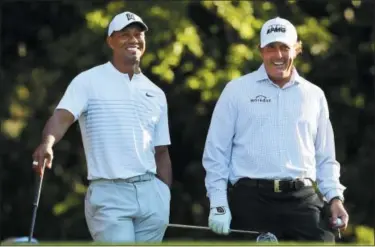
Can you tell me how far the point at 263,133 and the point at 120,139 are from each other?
0.74 m

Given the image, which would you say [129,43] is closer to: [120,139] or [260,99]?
[120,139]

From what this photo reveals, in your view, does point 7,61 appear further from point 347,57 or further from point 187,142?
point 347,57

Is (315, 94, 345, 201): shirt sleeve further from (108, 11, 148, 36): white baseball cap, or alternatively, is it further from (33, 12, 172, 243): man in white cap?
(108, 11, 148, 36): white baseball cap

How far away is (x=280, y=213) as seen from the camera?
6.84 metres

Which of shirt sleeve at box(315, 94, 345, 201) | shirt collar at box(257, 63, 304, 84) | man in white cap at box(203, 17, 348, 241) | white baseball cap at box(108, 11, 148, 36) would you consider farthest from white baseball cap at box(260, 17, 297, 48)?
white baseball cap at box(108, 11, 148, 36)

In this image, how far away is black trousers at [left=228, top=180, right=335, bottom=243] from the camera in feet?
22.4

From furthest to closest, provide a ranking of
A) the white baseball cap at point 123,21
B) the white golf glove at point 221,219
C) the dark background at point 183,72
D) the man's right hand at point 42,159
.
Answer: the dark background at point 183,72
the white baseball cap at point 123,21
the white golf glove at point 221,219
the man's right hand at point 42,159

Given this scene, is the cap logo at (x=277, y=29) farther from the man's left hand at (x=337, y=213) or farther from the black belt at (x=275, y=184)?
the man's left hand at (x=337, y=213)

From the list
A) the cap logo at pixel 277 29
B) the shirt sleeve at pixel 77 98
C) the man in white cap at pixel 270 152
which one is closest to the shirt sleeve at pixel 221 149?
the man in white cap at pixel 270 152

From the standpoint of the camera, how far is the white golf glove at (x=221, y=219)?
6.81 m

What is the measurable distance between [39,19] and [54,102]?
108 centimetres

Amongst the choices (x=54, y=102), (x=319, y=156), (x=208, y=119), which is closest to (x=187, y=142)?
(x=208, y=119)

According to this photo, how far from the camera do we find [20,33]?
13.8 meters

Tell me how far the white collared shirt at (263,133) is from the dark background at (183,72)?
473 cm
